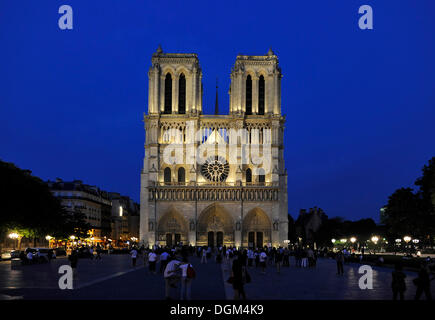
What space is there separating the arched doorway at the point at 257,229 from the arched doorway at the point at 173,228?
26.7ft

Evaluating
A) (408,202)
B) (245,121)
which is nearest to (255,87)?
(245,121)

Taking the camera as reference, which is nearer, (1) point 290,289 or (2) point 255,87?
(1) point 290,289

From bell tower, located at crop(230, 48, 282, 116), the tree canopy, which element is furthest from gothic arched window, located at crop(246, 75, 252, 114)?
the tree canopy

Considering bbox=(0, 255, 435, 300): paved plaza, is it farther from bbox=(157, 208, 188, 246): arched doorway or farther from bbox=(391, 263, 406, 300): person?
bbox=(157, 208, 188, 246): arched doorway

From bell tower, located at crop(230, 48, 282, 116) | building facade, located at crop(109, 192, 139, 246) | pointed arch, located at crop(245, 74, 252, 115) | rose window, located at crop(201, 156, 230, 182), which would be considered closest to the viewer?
rose window, located at crop(201, 156, 230, 182)

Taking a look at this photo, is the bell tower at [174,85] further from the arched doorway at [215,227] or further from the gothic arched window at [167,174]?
the arched doorway at [215,227]

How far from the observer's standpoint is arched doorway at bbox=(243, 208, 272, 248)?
2867 inches

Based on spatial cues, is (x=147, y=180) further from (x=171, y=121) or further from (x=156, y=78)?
(x=156, y=78)

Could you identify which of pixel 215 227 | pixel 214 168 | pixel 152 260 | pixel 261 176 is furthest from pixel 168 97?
pixel 152 260

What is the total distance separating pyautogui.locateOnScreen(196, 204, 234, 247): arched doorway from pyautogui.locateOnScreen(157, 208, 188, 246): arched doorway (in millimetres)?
2243

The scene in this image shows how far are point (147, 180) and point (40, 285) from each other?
53.1m

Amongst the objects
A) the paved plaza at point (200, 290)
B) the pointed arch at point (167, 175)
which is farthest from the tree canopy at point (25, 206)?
the paved plaza at point (200, 290)

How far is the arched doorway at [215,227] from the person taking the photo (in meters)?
72.8

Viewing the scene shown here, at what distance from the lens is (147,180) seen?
74.1 meters
